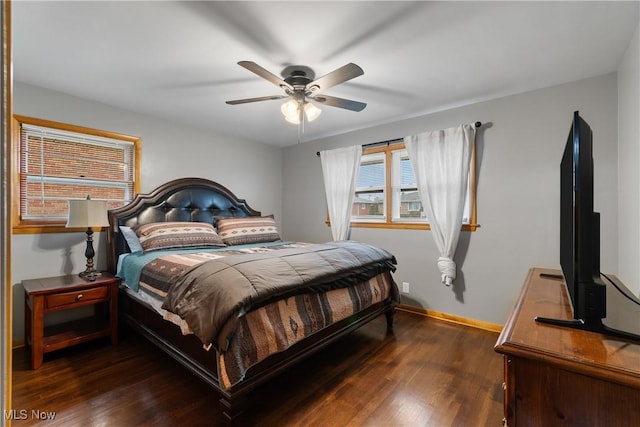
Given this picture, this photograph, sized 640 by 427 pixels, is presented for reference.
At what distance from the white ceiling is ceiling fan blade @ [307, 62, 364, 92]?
0.21 meters

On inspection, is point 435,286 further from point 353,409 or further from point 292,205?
point 292,205

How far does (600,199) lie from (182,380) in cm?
355

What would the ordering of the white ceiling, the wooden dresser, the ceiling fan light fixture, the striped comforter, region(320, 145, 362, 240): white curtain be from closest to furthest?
the wooden dresser → the striped comforter → the white ceiling → the ceiling fan light fixture → region(320, 145, 362, 240): white curtain

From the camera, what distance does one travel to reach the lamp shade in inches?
96.8

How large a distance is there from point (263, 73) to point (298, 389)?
213 centimetres

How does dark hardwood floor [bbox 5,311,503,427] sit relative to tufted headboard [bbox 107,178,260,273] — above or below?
below

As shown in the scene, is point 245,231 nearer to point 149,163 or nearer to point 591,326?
point 149,163

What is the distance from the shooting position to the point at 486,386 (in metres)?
1.98

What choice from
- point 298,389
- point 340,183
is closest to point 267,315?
point 298,389

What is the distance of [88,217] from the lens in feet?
8.18

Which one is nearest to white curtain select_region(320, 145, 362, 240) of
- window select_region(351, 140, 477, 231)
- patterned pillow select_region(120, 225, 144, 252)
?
window select_region(351, 140, 477, 231)

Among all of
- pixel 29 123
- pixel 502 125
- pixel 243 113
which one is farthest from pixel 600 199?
pixel 29 123

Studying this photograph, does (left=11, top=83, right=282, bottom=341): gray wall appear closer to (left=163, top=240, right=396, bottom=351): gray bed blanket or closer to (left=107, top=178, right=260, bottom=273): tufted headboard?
(left=107, top=178, right=260, bottom=273): tufted headboard

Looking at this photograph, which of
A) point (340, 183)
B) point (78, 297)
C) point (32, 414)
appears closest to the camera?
point (32, 414)
